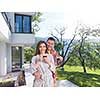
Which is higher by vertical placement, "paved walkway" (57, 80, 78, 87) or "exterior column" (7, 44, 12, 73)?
"exterior column" (7, 44, 12, 73)

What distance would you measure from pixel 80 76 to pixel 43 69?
0.65 metres

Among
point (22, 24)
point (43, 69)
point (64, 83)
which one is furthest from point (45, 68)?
point (22, 24)

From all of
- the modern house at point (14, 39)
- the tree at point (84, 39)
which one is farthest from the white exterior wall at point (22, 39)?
the tree at point (84, 39)

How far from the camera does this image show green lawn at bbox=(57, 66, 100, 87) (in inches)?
170

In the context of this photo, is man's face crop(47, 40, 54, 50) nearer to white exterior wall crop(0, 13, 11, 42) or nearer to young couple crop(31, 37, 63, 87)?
young couple crop(31, 37, 63, 87)

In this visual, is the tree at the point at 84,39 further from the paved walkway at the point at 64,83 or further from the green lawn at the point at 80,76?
the paved walkway at the point at 64,83

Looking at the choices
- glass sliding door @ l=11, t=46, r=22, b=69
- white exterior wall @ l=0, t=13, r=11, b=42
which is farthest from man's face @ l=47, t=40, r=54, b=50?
white exterior wall @ l=0, t=13, r=11, b=42

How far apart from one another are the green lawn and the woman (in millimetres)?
171

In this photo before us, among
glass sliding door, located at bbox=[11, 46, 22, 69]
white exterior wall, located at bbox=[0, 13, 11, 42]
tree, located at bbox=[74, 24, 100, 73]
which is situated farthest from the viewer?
glass sliding door, located at bbox=[11, 46, 22, 69]

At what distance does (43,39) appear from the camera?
4281mm

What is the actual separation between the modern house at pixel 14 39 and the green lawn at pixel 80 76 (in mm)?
738

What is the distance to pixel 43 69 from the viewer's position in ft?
14.3
